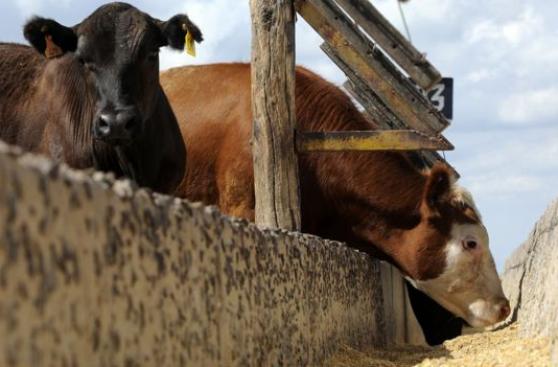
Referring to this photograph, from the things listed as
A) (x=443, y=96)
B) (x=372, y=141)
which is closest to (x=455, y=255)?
(x=372, y=141)

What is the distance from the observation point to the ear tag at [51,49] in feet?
23.2

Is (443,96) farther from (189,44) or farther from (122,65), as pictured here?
(122,65)

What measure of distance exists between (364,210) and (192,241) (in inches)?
242

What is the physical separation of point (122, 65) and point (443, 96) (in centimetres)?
583

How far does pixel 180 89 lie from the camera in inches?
376

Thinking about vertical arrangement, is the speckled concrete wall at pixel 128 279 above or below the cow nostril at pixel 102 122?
below

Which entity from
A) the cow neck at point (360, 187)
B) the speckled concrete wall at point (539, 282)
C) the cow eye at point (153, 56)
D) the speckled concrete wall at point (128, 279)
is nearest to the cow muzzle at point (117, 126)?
the cow eye at point (153, 56)

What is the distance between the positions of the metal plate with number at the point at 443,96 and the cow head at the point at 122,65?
4.92 metres

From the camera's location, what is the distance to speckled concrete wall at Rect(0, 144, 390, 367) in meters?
1.96

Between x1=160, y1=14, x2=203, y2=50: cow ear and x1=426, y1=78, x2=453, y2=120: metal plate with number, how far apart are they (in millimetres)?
4740

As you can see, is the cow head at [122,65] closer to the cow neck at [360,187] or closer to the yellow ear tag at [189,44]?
the yellow ear tag at [189,44]

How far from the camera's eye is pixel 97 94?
6750 millimetres

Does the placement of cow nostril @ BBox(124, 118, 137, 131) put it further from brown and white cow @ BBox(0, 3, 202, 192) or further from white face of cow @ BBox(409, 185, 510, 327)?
white face of cow @ BBox(409, 185, 510, 327)

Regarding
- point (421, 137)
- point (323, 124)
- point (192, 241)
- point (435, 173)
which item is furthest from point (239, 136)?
point (192, 241)
